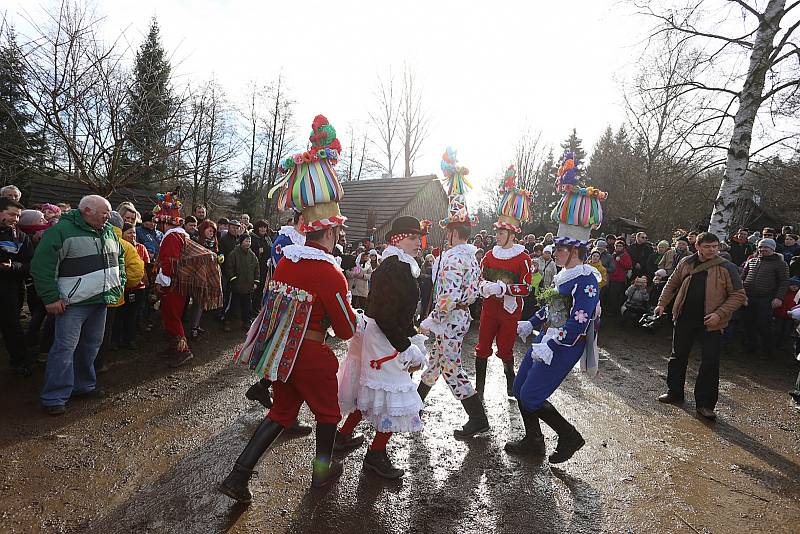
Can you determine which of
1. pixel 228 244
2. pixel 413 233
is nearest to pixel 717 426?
pixel 413 233

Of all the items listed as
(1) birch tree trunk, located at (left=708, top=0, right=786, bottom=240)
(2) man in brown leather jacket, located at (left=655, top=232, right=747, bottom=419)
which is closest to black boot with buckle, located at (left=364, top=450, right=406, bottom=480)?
(2) man in brown leather jacket, located at (left=655, top=232, right=747, bottom=419)

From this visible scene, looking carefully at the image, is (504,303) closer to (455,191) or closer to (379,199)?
(455,191)

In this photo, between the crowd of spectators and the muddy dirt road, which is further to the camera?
the crowd of spectators

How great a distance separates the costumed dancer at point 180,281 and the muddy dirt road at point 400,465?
0.56 meters

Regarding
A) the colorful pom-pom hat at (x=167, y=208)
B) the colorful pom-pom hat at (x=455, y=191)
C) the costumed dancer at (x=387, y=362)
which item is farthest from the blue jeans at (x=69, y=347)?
the colorful pom-pom hat at (x=455, y=191)

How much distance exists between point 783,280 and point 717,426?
4656 millimetres

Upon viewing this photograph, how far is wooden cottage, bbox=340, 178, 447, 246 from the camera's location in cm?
2125

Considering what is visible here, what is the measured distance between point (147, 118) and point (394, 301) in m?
7.12

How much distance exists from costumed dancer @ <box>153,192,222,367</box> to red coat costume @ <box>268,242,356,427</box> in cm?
334

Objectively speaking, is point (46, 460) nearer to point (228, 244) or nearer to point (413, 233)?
point (413, 233)

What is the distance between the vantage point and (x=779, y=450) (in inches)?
177

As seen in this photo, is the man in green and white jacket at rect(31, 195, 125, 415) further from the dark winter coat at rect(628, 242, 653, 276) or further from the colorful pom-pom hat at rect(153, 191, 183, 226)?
the dark winter coat at rect(628, 242, 653, 276)

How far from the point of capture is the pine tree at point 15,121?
263 inches

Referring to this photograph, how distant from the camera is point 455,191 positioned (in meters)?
4.95
